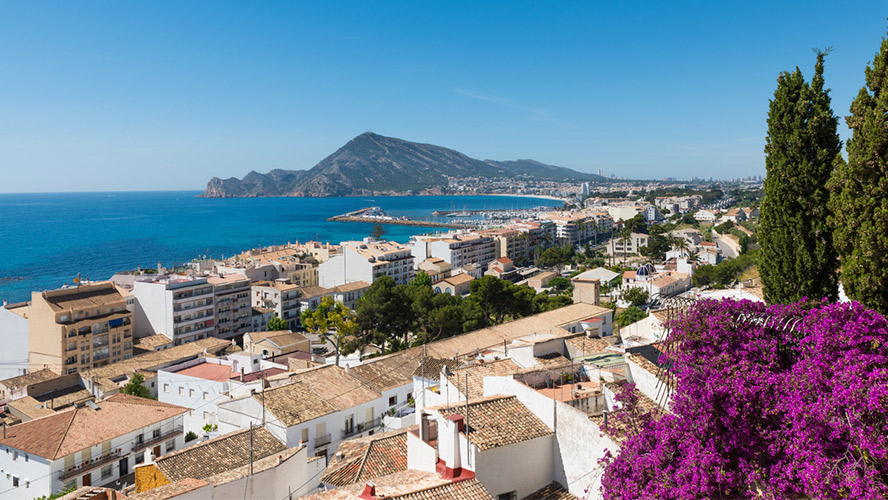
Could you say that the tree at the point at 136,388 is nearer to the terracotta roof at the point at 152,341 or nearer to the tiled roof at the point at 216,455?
the terracotta roof at the point at 152,341

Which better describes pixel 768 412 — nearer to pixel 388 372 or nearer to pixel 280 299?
pixel 388 372

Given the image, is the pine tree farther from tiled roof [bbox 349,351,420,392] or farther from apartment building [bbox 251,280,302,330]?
apartment building [bbox 251,280,302,330]

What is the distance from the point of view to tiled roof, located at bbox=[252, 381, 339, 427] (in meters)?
18.2

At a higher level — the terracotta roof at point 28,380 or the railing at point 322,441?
the railing at point 322,441

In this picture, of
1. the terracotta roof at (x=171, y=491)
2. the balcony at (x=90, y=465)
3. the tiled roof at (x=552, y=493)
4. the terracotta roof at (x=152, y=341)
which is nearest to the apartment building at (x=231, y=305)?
the terracotta roof at (x=152, y=341)

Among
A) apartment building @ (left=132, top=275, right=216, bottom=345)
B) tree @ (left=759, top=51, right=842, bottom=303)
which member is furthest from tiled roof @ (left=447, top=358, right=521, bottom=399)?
apartment building @ (left=132, top=275, right=216, bottom=345)

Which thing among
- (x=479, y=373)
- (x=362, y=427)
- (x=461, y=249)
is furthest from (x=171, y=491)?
(x=461, y=249)

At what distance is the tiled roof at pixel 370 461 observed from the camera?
12.8 metres

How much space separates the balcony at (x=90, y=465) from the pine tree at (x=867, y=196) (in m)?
22.4

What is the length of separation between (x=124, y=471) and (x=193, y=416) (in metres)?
3.00

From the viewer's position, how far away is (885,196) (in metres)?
7.72

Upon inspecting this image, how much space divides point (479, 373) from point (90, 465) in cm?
1457

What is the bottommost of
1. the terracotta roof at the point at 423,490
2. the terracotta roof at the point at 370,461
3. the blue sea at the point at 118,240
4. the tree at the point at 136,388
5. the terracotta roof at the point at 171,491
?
the blue sea at the point at 118,240

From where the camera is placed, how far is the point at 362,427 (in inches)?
810
